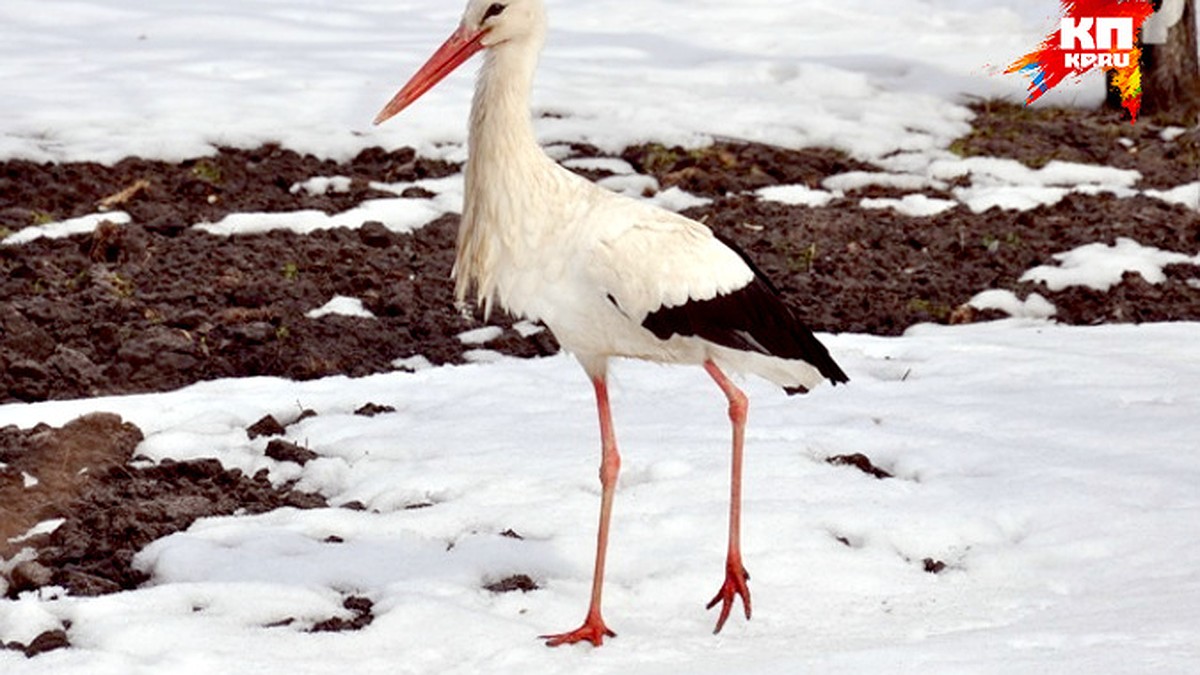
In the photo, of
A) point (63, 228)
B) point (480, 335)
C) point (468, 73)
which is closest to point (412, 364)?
point (480, 335)

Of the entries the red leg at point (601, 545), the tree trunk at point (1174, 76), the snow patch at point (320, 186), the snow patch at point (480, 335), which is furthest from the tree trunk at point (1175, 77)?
the red leg at point (601, 545)

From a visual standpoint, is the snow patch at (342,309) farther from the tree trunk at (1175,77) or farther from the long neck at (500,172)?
the tree trunk at (1175,77)

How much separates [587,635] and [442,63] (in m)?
1.65

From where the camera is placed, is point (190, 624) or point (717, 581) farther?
point (717, 581)

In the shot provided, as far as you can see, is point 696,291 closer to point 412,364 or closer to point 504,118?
point 504,118

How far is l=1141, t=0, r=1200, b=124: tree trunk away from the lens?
1259cm

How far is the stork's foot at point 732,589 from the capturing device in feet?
16.6

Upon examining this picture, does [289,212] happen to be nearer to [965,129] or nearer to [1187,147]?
[965,129]

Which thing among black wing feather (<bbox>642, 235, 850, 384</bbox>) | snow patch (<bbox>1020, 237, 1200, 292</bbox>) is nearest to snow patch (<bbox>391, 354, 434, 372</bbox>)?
black wing feather (<bbox>642, 235, 850, 384</bbox>)

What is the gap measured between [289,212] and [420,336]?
1.88m

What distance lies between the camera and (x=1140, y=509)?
19.1 ft

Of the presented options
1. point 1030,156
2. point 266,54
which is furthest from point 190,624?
point 266,54

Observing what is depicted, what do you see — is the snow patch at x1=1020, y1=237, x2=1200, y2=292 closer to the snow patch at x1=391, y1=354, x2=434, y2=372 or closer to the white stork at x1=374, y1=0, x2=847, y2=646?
the snow patch at x1=391, y1=354, x2=434, y2=372

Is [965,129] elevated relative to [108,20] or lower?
lower
